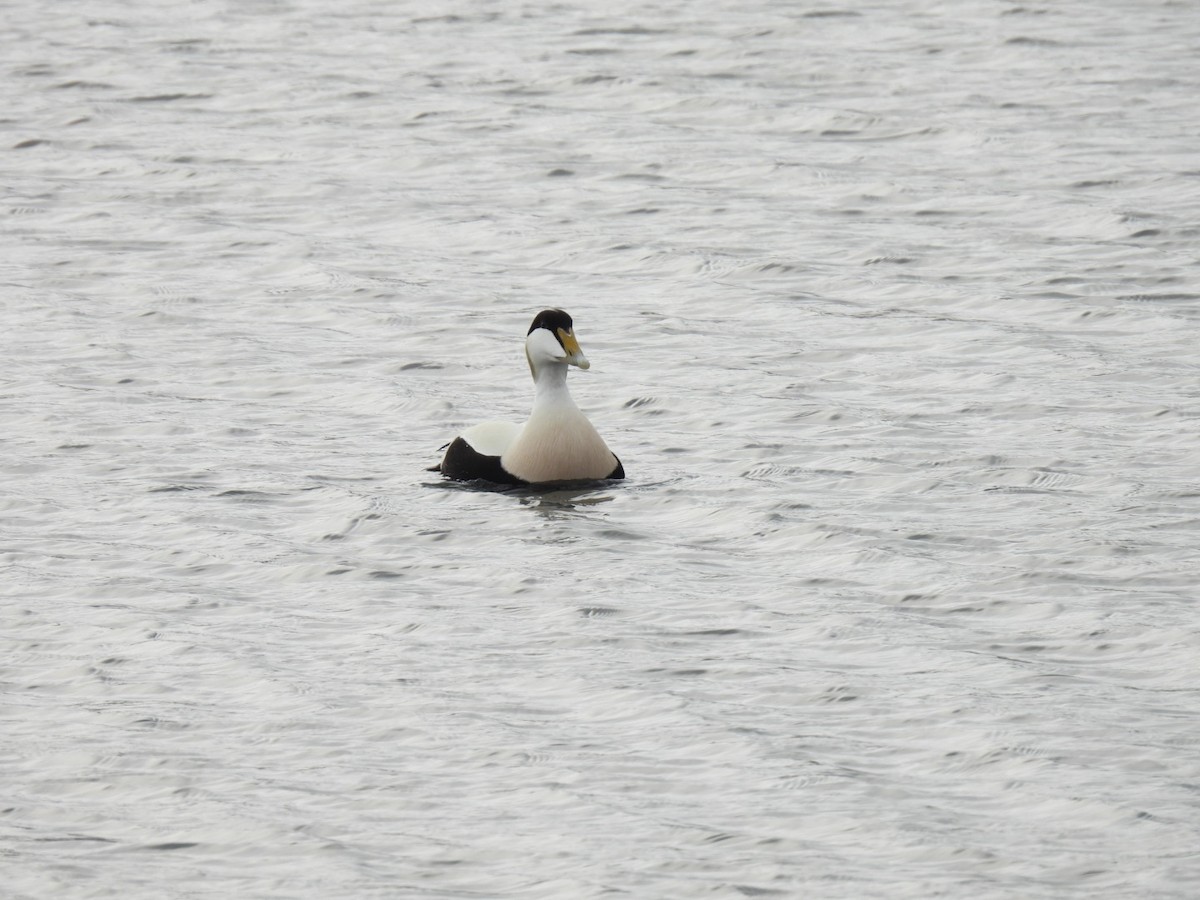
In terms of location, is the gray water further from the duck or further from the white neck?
the white neck

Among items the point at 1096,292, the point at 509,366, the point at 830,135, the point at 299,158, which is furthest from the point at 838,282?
the point at 299,158

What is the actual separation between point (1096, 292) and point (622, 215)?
517cm

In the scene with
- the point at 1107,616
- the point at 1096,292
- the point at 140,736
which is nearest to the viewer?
the point at 140,736

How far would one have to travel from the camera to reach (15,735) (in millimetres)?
9578

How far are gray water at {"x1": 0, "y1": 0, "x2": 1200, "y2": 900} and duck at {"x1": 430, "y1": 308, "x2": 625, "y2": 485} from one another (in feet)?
0.61

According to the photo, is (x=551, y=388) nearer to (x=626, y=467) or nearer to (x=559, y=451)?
(x=559, y=451)

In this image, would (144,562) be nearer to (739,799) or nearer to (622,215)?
(739,799)

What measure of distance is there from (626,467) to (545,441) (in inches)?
30.1

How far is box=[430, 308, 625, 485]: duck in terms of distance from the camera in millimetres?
13648

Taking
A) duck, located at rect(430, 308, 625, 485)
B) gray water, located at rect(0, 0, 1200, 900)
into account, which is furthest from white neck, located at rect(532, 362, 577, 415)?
gray water, located at rect(0, 0, 1200, 900)

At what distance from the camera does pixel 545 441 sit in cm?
1369

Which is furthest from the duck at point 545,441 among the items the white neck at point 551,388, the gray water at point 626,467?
the gray water at point 626,467

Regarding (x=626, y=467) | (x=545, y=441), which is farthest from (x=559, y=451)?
(x=626, y=467)

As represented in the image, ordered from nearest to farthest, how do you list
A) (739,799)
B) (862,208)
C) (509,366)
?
(739,799) → (509,366) → (862,208)
